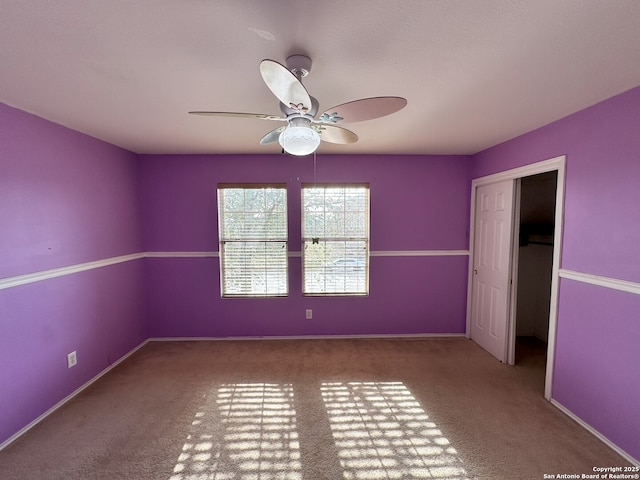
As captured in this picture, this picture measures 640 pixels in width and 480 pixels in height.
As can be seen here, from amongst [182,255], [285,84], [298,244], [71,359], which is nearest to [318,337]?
[298,244]

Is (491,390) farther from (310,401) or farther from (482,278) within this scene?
(310,401)

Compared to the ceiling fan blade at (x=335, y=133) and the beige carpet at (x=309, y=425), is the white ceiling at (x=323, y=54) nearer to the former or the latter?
the ceiling fan blade at (x=335, y=133)

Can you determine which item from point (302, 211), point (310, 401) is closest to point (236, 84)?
point (302, 211)

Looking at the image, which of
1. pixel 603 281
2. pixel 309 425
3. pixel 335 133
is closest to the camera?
pixel 335 133

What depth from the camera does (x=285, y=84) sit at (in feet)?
3.70

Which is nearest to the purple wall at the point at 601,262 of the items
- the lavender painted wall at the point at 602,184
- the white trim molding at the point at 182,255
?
the lavender painted wall at the point at 602,184

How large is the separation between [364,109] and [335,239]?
2.18m

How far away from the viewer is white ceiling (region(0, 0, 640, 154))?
1.06 metres

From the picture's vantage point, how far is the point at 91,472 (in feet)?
5.34

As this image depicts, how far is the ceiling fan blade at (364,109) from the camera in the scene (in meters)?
1.23

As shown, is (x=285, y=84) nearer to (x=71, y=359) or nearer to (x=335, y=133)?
(x=335, y=133)

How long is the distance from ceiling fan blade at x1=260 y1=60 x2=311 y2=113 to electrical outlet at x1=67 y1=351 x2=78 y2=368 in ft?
9.16

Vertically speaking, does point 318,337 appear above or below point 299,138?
below

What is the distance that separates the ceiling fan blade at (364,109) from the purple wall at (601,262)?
163 centimetres
